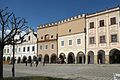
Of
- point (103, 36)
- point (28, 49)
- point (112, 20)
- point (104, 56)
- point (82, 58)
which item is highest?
point (112, 20)

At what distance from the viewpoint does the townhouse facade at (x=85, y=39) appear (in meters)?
50.9

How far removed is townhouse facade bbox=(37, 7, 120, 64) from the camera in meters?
50.9

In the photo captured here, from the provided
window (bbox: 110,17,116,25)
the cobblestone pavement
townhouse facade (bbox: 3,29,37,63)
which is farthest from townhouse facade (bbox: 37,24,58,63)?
the cobblestone pavement

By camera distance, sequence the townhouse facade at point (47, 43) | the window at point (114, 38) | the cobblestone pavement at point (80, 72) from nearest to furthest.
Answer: the cobblestone pavement at point (80, 72)
the window at point (114, 38)
the townhouse facade at point (47, 43)

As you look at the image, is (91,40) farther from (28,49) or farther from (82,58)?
(28,49)

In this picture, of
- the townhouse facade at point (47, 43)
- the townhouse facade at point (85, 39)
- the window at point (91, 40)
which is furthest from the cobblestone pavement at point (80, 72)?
the townhouse facade at point (47, 43)

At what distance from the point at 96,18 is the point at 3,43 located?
115 feet

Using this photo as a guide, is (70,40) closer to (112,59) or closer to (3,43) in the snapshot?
(112,59)

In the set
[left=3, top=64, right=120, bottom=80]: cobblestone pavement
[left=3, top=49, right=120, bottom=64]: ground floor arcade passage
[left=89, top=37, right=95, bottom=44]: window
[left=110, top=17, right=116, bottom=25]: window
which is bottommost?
[left=3, top=64, right=120, bottom=80]: cobblestone pavement

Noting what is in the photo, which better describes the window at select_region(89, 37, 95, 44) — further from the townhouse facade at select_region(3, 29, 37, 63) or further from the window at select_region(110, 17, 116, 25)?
the townhouse facade at select_region(3, 29, 37, 63)

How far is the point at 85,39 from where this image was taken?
56.9 meters

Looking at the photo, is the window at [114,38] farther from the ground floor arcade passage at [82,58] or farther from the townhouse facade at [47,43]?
the townhouse facade at [47,43]

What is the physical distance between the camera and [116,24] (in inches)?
1970

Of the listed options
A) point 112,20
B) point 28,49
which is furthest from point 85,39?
point 28,49
